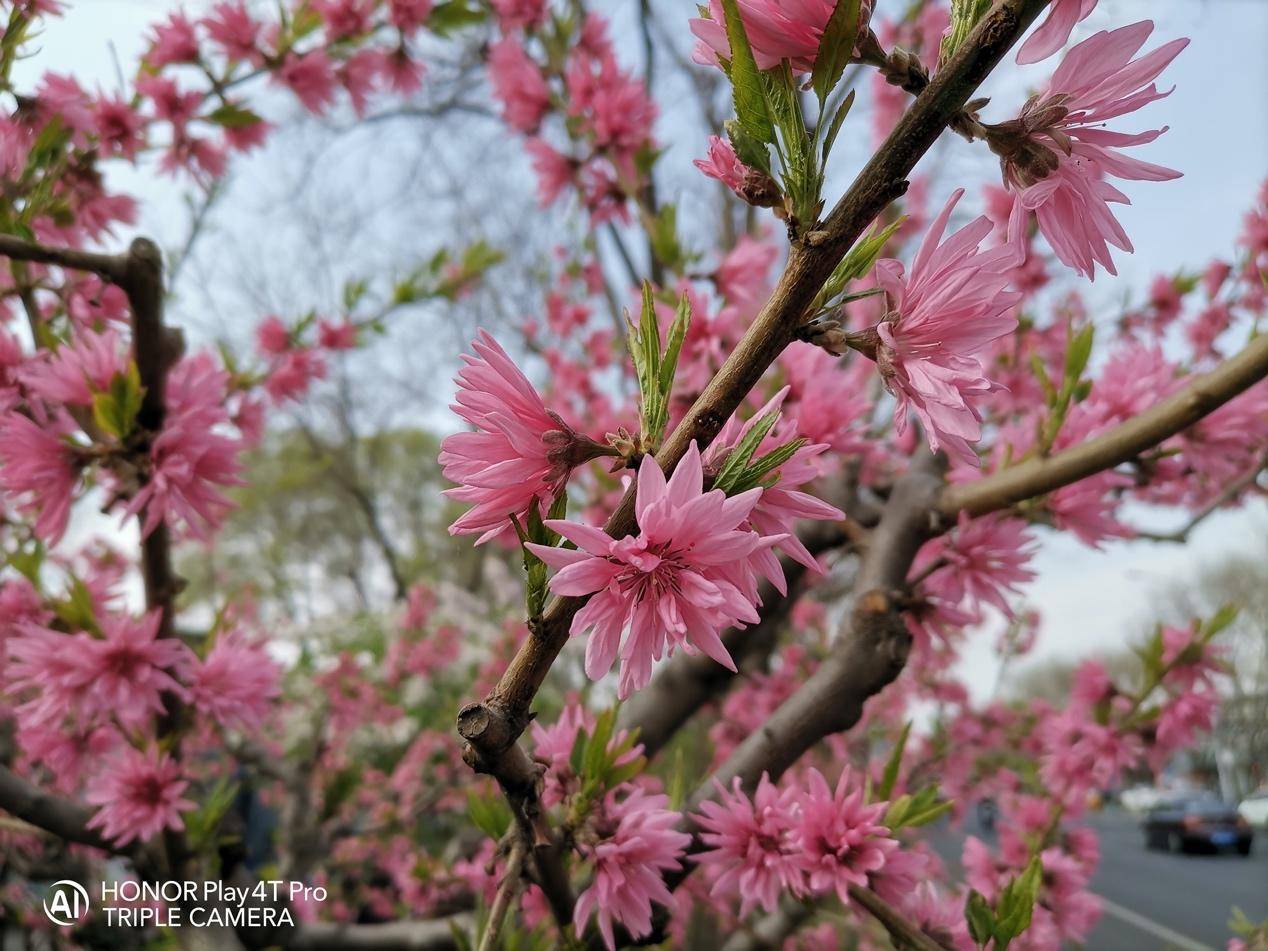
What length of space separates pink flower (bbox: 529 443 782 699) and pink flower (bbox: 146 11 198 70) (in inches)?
100

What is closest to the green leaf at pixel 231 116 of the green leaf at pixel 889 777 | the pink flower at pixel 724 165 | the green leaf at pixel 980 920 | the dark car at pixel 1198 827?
the pink flower at pixel 724 165

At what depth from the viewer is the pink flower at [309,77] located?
252 centimetres

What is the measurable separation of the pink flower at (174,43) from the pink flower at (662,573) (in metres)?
2.55

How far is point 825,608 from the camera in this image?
638cm

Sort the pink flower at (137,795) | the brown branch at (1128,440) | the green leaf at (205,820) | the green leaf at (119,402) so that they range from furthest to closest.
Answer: the green leaf at (205,820) → the pink flower at (137,795) → the green leaf at (119,402) → the brown branch at (1128,440)

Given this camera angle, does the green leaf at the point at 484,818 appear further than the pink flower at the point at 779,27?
Yes

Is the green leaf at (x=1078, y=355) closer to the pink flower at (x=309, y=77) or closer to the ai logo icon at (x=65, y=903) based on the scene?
the pink flower at (x=309, y=77)

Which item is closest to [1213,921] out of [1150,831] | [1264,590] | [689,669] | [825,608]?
[1150,831]

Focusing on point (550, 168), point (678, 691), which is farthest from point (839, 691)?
point (550, 168)

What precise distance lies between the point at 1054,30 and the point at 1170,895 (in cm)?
1892

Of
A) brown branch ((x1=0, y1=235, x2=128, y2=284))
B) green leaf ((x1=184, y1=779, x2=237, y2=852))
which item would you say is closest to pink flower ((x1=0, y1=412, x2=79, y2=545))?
brown branch ((x1=0, y1=235, x2=128, y2=284))

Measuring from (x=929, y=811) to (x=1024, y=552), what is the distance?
50 centimetres

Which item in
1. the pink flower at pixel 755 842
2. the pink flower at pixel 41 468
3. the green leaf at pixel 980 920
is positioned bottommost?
the green leaf at pixel 980 920

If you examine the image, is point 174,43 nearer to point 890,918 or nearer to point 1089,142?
point 1089,142
